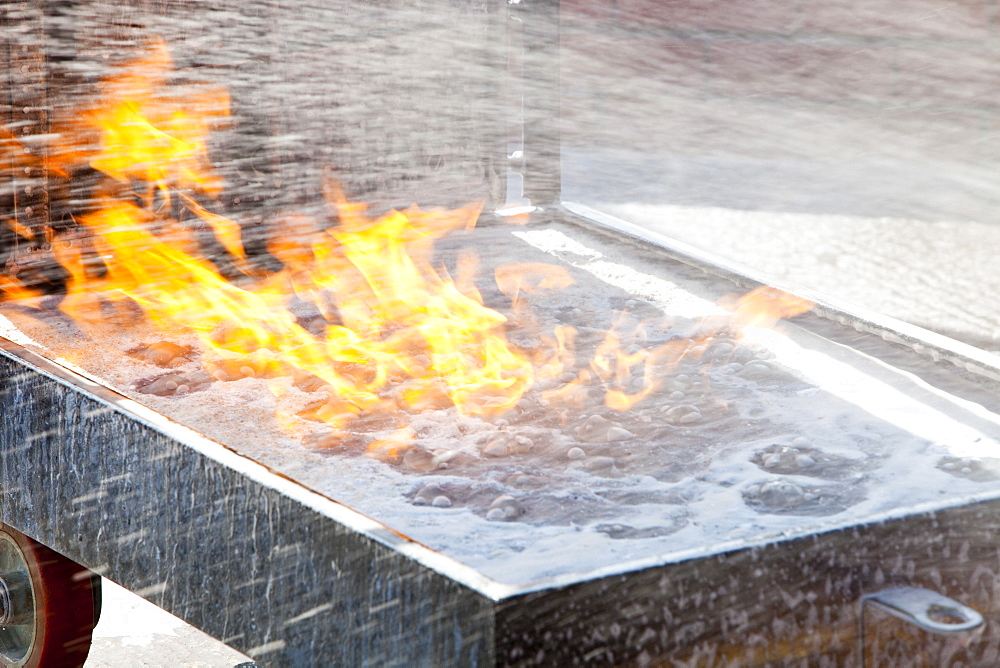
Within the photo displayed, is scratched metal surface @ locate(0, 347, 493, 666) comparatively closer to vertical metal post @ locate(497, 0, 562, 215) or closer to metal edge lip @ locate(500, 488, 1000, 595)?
metal edge lip @ locate(500, 488, 1000, 595)

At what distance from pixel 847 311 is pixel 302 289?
1.06 metres

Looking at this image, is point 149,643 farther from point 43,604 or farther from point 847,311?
point 847,311

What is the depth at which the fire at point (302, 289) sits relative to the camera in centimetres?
186

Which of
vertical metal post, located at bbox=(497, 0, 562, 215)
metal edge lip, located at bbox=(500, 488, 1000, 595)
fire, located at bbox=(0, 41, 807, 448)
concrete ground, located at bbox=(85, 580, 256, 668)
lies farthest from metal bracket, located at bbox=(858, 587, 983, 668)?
vertical metal post, located at bbox=(497, 0, 562, 215)

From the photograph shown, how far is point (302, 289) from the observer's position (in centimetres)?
244

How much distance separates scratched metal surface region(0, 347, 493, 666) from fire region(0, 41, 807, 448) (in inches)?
9.9

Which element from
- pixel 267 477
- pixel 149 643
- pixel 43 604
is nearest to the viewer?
pixel 267 477

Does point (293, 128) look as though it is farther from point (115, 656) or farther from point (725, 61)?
point (725, 61)

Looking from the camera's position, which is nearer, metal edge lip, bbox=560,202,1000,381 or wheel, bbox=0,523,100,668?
metal edge lip, bbox=560,202,1000,381

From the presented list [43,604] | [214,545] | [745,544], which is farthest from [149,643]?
[745,544]

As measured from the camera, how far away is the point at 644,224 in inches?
210

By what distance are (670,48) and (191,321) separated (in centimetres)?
604

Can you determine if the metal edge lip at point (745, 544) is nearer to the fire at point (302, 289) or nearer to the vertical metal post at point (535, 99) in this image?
the fire at point (302, 289)

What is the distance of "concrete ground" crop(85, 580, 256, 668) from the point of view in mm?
2291
